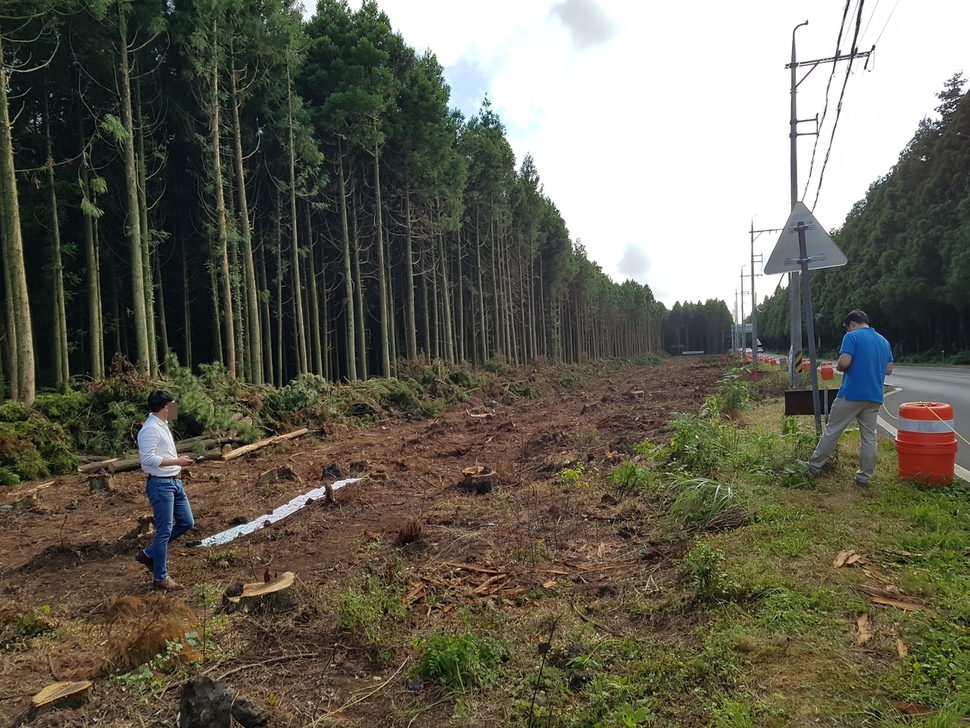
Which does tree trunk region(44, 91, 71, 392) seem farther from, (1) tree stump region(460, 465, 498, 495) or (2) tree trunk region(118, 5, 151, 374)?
(1) tree stump region(460, 465, 498, 495)

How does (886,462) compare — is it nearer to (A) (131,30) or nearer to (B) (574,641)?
(B) (574,641)

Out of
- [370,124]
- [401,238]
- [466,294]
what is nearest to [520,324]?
[466,294]

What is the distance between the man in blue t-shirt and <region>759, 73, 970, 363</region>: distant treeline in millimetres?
34149

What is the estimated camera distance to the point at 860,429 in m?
6.36

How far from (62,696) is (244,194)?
17.6 meters

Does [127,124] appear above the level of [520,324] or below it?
above

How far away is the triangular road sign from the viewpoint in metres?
7.70

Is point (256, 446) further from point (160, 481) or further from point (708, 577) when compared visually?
point (708, 577)

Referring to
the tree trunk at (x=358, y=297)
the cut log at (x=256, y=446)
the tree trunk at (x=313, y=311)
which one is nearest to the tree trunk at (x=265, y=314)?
the tree trunk at (x=313, y=311)

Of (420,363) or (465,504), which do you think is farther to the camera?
(420,363)

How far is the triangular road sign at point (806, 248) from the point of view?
7.70 meters

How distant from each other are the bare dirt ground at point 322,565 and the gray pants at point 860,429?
2269 mm

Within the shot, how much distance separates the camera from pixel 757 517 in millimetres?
5625

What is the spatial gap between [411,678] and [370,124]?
2195cm
